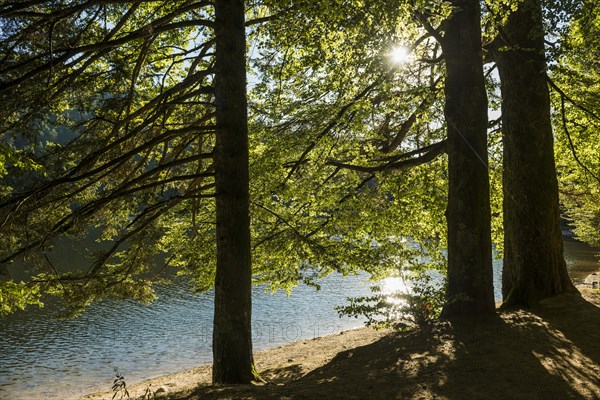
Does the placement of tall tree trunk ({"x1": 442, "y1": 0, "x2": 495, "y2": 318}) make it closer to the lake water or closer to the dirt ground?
the dirt ground

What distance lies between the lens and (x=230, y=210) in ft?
22.7

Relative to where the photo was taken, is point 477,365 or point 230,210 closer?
point 477,365

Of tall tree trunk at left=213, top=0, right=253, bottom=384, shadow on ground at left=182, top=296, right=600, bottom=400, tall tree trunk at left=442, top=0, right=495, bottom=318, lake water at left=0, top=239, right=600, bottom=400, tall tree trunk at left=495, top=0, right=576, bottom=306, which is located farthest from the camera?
lake water at left=0, top=239, right=600, bottom=400

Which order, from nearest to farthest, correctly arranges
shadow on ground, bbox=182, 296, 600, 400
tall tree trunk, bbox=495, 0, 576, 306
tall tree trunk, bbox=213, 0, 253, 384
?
shadow on ground, bbox=182, 296, 600, 400, tall tree trunk, bbox=213, 0, 253, 384, tall tree trunk, bbox=495, 0, 576, 306

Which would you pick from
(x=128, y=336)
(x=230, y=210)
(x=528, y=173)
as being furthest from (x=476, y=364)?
(x=128, y=336)

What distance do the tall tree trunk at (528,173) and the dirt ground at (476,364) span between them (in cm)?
55

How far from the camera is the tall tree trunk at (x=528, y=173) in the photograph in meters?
8.21

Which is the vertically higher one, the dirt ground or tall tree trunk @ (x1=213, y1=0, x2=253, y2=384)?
tall tree trunk @ (x1=213, y1=0, x2=253, y2=384)

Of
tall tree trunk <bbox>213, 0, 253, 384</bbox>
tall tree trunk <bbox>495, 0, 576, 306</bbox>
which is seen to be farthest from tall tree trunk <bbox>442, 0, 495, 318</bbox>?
tall tree trunk <bbox>213, 0, 253, 384</bbox>

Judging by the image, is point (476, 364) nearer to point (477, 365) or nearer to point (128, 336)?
point (477, 365)

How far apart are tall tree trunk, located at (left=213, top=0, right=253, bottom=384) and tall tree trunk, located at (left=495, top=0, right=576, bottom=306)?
445 centimetres

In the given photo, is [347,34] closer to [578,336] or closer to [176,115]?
[176,115]

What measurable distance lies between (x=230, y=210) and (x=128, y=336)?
15.3 m

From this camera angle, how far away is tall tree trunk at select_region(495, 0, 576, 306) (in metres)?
8.21
